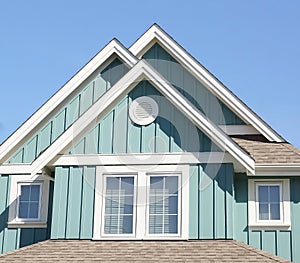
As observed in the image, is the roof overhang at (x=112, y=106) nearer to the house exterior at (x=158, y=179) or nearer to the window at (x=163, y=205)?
the house exterior at (x=158, y=179)

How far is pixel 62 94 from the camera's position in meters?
15.9

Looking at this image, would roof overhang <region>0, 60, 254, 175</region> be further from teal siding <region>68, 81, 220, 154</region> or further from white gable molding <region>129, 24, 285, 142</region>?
white gable molding <region>129, 24, 285, 142</region>

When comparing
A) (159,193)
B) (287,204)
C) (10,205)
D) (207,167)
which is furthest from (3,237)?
(287,204)

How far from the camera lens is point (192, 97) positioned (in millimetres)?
15688

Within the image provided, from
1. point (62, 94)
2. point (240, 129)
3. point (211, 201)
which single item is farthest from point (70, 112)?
point (211, 201)

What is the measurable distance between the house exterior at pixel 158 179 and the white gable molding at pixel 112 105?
0.07ft

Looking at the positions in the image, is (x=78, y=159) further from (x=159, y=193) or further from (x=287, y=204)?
(x=287, y=204)

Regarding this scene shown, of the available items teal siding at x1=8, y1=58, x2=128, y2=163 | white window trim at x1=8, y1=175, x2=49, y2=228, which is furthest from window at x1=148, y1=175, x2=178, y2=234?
teal siding at x1=8, y1=58, x2=128, y2=163

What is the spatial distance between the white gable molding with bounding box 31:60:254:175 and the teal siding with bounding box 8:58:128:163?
2028mm

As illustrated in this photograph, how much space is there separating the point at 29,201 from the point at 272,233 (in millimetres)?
5594

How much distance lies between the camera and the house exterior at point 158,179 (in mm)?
13148

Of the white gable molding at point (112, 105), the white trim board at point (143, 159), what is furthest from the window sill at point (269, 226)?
the white gable molding at point (112, 105)

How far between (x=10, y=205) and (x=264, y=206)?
229 inches

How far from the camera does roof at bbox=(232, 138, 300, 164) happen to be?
14.0 m
